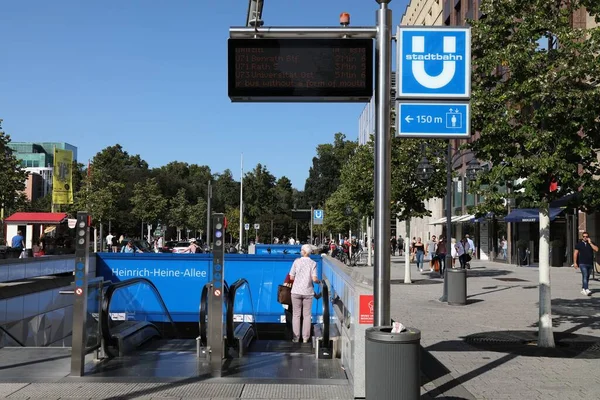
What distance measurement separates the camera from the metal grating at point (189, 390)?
280 inches

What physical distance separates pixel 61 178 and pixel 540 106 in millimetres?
38445

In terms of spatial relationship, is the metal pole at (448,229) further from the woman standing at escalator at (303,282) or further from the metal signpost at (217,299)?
the metal signpost at (217,299)

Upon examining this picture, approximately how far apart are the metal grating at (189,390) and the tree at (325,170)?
10915 cm

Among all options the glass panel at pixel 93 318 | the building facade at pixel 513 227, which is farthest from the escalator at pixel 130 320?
the building facade at pixel 513 227

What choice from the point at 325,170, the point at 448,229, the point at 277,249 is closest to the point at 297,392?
the point at 448,229

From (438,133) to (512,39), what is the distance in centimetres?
538

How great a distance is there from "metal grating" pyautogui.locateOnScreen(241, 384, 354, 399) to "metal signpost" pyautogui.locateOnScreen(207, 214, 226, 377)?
104 cm

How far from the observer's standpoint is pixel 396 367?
218 inches

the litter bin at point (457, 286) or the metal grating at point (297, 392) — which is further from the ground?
the litter bin at point (457, 286)

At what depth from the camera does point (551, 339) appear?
34.6ft

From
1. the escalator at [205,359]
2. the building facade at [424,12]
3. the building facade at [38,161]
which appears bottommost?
the escalator at [205,359]

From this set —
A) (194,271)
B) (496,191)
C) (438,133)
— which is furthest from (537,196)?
(194,271)

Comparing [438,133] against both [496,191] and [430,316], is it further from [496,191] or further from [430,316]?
[430,316]

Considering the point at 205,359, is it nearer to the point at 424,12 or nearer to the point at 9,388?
the point at 9,388
